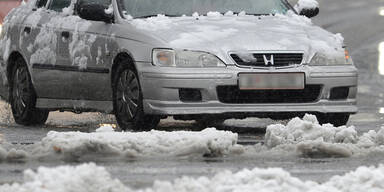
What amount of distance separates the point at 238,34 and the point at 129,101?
3.60ft

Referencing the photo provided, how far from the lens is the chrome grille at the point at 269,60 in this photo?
10.5 m

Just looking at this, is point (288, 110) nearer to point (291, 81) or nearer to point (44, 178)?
point (291, 81)

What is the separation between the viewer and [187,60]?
10.4m

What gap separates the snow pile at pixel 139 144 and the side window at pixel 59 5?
157 inches

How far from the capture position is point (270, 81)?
10.5 meters

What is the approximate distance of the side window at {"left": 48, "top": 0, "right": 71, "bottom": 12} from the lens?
1242cm

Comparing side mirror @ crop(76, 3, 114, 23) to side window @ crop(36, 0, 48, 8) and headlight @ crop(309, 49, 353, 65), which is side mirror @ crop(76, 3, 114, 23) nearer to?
side window @ crop(36, 0, 48, 8)

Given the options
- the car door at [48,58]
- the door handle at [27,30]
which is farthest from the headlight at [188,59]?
the door handle at [27,30]

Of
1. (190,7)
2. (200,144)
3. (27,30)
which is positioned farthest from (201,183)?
(27,30)

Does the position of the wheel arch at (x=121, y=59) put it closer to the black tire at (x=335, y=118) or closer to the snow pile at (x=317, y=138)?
the black tire at (x=335, y=118)

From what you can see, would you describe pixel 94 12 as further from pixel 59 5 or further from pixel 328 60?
pixel 328 60

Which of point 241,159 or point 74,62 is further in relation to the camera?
point 74,62

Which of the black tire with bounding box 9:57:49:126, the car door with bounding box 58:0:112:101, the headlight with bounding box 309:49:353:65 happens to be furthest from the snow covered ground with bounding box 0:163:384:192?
the black tire with bounding box 9:57:49:126

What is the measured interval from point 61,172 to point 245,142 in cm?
370
